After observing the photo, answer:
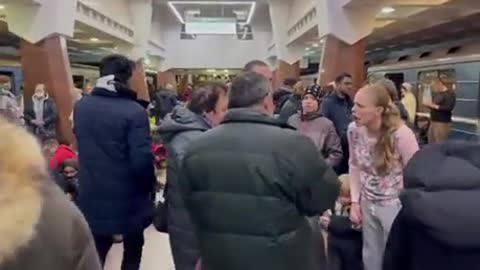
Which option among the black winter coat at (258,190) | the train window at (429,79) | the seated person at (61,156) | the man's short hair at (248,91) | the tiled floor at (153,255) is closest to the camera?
the black winter coat at (258,190)

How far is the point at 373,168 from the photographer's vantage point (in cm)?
342

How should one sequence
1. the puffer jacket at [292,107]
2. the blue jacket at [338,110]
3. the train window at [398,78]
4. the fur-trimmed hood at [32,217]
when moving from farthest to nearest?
the train window at [398,78] < the puffer jacket at [292,107] < the blue jacket at [338,110] < the fur-trimmed hood at [32,217]

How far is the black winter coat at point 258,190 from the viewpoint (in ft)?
8.05

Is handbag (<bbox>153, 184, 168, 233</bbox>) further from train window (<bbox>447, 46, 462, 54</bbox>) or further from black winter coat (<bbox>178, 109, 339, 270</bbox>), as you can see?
train window (<bbox>447, 46, 462, 54</bbox>)

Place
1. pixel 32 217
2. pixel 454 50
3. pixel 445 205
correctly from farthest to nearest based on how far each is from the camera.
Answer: pixel 454 50, pixel 445 205, pixel 32 217

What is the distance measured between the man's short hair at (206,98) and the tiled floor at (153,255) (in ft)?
6.36

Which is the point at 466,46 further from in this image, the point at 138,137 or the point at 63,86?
the point at 138,137

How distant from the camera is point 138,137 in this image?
3.70 metres

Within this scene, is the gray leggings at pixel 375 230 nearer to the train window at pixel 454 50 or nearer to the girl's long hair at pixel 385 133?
the girl's long hair at pixel 385 133

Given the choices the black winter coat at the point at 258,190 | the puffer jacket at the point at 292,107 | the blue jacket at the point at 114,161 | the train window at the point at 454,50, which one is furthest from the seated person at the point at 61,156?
the train window at the point at 454,50

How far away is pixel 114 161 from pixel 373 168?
144 cm

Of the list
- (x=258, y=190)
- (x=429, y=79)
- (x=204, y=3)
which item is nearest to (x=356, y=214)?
(x=258, y=190)

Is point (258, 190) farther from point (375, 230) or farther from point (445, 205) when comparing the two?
point (375, 230)

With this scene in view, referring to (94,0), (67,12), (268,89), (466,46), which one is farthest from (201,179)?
(94,0)
